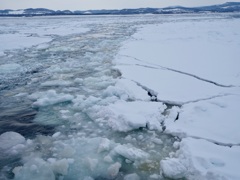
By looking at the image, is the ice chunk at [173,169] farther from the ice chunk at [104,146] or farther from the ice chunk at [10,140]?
the ice chunk at [10,140]

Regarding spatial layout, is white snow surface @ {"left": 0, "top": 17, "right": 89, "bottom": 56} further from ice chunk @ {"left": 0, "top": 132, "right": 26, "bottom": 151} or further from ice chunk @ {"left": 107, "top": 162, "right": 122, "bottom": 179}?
ice chunk @ {"left": 107, "top": 162, "right": 122, "bottom": 179}

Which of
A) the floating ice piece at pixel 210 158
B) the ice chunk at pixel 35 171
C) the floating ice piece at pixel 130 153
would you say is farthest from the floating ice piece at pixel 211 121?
the ice chunk at pixel 35 171

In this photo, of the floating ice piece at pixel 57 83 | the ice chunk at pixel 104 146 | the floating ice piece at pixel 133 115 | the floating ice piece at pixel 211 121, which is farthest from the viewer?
the floating ice piece at pixel 57 83

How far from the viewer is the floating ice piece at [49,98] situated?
11.8 feet

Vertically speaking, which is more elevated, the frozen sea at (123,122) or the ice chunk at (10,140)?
the ice chunk at (10,140)

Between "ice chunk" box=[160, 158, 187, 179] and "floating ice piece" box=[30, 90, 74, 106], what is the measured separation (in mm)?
2015

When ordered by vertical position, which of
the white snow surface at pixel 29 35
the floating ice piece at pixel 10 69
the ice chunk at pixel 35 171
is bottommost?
the white snow surface at pixel 29 35

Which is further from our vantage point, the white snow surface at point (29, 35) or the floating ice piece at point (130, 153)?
the white snow surface at point (29, 35)

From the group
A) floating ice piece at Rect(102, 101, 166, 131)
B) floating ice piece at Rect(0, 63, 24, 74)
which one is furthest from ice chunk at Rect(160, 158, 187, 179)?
floating ice piece at Rect(0, 63, 24, 74)

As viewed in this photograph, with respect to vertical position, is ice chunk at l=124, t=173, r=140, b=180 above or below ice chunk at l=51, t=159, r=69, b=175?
below

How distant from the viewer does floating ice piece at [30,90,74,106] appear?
3608 mm

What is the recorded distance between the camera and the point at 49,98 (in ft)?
12.3

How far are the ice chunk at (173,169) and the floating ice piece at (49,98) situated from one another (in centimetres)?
201

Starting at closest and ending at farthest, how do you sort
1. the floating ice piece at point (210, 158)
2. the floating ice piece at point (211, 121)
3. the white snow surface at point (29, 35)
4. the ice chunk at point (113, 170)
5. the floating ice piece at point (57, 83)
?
the floating ice piece at point (210, 158)
the ice chunk at point (113, 170)
the floating ice piece at point (211, 121)
the floating ice piece at point (57, 83)
the white snow surface at point (29, 35)
